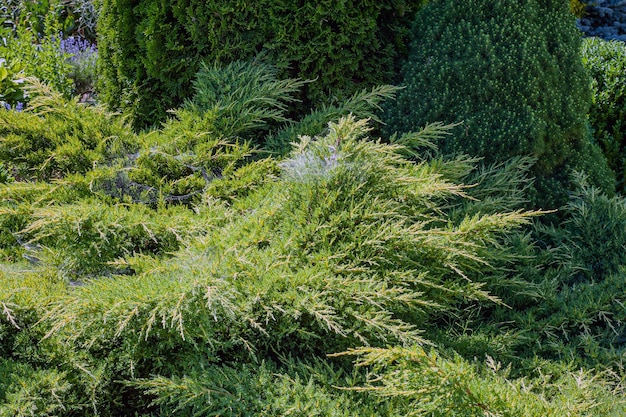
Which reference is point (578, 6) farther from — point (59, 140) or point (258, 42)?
point (59, 140)

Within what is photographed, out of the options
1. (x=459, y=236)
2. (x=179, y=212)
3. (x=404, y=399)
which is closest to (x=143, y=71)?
(x=179, y=212)

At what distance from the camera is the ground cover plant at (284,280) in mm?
1810

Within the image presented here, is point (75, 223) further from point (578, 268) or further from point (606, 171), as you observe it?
point (606, 171)

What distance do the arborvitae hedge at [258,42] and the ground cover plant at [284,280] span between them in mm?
376

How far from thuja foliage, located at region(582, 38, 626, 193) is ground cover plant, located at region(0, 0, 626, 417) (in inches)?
66.2

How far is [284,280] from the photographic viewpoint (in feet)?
6.36

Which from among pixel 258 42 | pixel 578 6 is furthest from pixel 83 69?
pixel 578 6

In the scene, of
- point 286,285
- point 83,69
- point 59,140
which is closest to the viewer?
point 286,285

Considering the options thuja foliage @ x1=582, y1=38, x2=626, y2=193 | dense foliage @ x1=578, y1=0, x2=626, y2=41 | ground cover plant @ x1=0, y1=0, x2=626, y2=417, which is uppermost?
dense foliage @ x1=578, y1=0, x2=626, y2=41

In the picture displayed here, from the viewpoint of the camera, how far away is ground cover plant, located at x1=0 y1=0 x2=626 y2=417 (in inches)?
71.2

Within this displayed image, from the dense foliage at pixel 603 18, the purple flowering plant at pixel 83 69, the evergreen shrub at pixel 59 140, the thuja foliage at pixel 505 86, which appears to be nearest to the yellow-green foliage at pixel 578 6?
the dense foliage at pixel 603 18

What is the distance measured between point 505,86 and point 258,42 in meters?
1.25

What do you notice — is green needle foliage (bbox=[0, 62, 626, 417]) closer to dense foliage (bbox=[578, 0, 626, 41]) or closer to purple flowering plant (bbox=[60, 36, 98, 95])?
purple flowering plant (bbox=[60, 36, 98, 95])

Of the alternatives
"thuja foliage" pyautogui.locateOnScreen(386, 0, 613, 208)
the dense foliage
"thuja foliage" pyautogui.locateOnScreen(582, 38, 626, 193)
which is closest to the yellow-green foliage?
the dense foliage
